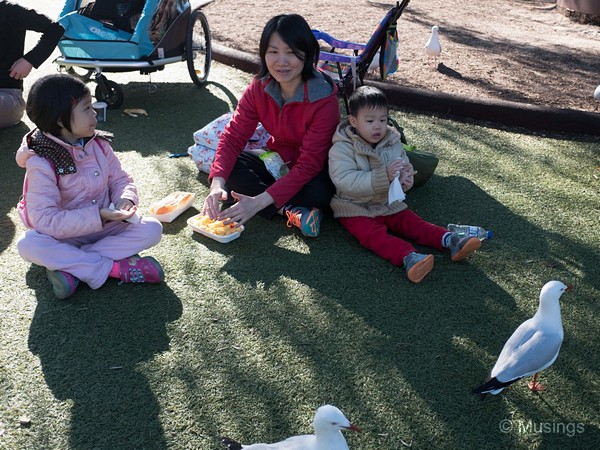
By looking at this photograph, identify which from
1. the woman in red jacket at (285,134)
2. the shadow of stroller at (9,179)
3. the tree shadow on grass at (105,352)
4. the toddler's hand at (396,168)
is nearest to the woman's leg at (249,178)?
the woman in red jacket at (285,134)

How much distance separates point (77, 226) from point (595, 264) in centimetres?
247

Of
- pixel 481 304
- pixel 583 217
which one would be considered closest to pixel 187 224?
pixel 481 304

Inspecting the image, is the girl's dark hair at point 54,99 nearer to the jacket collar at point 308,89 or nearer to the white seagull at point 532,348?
the jacket collar at point 308,89

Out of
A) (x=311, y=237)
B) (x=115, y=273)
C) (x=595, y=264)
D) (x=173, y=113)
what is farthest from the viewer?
(x=173, y=113)

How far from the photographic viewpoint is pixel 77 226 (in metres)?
2.87

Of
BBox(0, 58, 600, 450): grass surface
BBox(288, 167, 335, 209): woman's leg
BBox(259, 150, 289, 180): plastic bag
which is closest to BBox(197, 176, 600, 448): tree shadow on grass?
BBox(0, 58, 600, 450): grass surface

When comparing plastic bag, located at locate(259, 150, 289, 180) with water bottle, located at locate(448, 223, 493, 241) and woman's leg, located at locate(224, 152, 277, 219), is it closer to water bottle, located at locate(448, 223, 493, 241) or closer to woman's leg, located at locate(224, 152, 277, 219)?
woman's leg, located at locate(224, 152, 277, 219)

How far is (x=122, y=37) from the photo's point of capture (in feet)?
16.4

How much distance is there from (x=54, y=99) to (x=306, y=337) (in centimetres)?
147

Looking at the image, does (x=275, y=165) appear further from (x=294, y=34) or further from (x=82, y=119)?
(x=82, y=119)

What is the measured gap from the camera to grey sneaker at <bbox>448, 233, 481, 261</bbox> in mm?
3041

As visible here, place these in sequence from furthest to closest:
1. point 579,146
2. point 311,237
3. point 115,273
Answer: point 579,146, point 311,237, point 115,273

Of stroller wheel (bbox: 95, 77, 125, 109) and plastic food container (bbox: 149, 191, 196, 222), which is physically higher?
stroller wheel (bbox: 95, 77, 125, 109)

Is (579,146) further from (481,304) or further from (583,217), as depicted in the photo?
(481,304)
